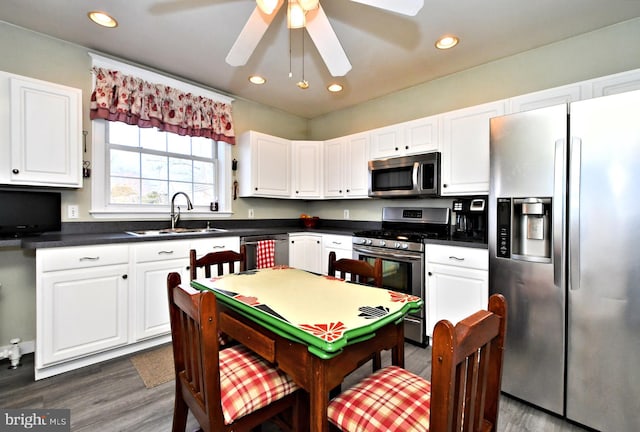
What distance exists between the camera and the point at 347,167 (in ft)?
12.2

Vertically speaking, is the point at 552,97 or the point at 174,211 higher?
the point at 552,97

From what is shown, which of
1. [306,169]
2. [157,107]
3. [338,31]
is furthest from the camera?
[306,169]

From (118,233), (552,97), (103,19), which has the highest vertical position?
(103,19)

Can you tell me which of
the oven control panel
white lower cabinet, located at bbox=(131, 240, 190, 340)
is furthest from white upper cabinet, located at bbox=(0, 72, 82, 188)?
the oven control panel

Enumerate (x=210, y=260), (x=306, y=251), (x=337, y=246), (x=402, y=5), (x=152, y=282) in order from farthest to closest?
(x=306, y=251) → (x=337, y=246) → (x=152, y=282) → (x=210, y=260) → (x=402, y=5)

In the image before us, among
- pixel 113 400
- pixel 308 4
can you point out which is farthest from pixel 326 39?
pixel 113 400

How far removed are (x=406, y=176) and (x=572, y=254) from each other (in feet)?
5.46

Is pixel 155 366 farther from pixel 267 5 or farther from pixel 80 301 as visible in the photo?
pixel 267 5

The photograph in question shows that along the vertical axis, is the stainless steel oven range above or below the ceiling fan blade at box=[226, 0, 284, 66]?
below

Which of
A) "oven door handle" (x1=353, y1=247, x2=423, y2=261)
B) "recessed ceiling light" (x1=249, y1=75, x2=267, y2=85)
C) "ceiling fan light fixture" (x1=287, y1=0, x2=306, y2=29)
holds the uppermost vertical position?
"recessed ceiling light" (x1=249, y1=75, x2=267, y2=85)

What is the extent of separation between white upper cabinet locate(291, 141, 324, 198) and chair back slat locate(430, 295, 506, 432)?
128 inches

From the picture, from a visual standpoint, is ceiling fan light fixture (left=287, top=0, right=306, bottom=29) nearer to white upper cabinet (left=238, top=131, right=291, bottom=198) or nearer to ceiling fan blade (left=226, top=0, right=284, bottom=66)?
ceiling fan blade (left=226, top=0, right=284, bottom=66)

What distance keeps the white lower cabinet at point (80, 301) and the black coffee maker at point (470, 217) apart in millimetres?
2844

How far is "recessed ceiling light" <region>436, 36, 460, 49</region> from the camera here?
8.14 ft
